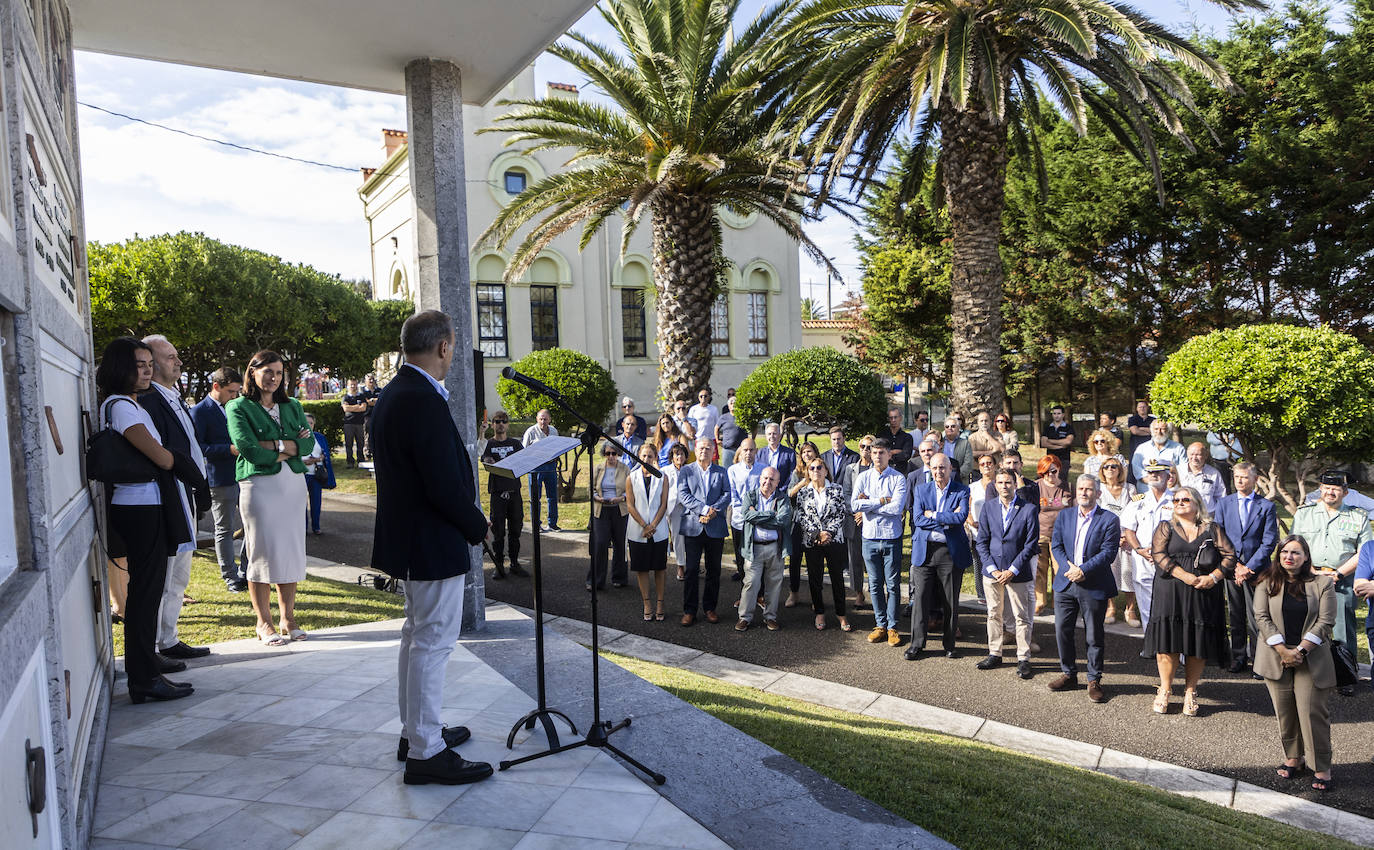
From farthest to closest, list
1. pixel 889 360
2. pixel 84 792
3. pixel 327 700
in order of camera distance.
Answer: pixel 889 360
pixel 327 700
pixel 84 792

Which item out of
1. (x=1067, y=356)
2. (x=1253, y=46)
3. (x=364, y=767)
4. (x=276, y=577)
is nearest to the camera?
(x=364, y=767)

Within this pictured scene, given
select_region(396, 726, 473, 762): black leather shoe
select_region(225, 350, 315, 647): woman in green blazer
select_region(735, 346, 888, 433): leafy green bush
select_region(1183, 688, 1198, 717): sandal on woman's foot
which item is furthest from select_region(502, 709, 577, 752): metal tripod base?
select_region(735, 346, 888, 433): leafy green bush

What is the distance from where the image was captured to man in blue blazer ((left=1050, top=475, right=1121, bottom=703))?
7.22 meters

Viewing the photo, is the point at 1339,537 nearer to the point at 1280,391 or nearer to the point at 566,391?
the point at 1280,391

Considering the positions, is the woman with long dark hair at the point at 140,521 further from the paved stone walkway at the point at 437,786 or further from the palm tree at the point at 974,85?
the palm tree at the point at 974,85

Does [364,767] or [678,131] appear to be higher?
[678,131]

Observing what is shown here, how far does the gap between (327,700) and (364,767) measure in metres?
1.07

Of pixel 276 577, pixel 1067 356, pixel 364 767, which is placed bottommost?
pixel 364 767

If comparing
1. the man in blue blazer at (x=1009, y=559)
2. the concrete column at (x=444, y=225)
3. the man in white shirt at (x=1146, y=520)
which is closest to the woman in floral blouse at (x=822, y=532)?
the man in blue blazer at (x=1009, y=559)

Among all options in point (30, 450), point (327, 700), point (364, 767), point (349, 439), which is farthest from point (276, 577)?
point (349, 439)

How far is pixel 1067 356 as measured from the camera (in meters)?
23.9

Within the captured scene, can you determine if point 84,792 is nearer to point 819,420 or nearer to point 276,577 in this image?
point 276,577

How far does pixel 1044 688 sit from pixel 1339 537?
305 centimetres

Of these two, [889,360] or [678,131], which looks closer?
[678,131]
